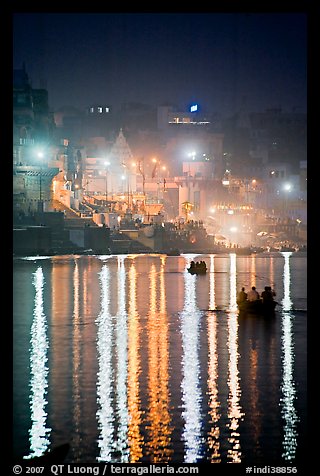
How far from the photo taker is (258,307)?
77.7 feet

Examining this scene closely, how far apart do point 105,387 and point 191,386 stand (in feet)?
3.97

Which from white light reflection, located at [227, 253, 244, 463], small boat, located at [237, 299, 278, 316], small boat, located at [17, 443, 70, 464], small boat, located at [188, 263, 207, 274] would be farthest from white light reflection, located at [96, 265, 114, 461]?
small boat, located at [188, 263, 207, 274]

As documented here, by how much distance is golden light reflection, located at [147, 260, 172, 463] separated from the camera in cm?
902

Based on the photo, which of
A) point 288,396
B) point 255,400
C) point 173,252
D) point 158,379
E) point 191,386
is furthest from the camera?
point 173,252

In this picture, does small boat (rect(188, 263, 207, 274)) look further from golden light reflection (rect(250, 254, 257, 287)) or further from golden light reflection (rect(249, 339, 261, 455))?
golden light reflection (rect(249, 339, 261, 455))

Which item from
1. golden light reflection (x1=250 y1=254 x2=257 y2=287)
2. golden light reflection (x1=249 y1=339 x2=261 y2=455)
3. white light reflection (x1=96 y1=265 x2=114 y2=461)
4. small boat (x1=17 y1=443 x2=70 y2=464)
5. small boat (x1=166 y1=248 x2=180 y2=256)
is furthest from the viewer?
small boat (x1=166 y1=248 x2=180 y2=256)

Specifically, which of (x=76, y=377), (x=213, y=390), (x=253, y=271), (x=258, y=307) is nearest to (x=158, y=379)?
(x=213, y=390)

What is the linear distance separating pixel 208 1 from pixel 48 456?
471cm

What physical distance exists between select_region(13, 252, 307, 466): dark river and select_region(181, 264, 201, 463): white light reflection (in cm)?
2

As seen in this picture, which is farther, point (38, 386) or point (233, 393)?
point (38, 386)

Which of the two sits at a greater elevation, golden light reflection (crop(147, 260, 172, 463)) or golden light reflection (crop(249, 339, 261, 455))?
golden light reflection (crop(147, 260, 172, 463))

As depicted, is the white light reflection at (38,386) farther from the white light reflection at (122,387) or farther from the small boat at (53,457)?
the white light reflection at (122,387)

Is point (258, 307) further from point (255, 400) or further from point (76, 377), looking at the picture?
point (255, 400)

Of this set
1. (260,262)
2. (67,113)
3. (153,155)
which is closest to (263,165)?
(153,155)
